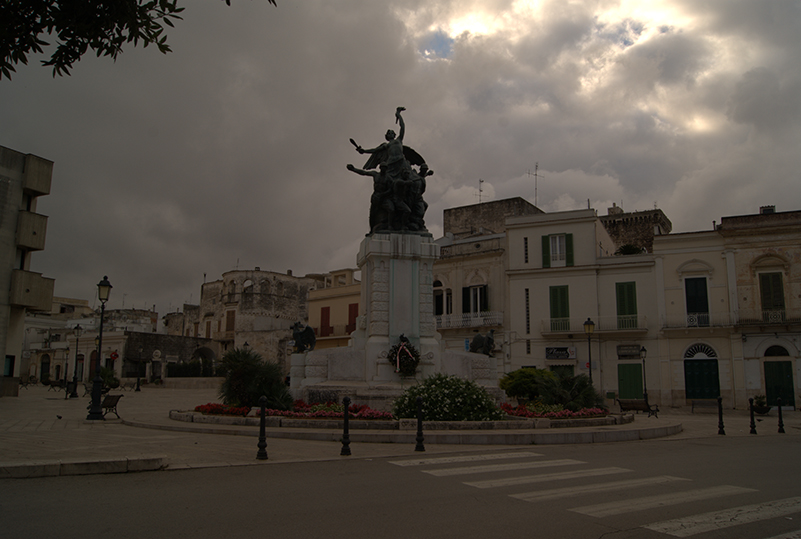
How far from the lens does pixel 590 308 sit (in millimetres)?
33906

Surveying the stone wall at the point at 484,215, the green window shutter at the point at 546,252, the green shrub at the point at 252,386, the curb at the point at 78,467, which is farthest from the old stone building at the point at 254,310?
the curb at the point at 78,467

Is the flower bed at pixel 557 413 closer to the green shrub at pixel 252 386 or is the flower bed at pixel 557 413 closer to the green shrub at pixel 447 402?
Answer: the green shrub at pixel 447 402

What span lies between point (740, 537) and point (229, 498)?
4.89 metres

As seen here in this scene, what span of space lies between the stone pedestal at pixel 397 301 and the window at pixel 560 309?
19301 millimetres

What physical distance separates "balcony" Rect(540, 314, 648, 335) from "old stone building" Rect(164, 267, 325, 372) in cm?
2938

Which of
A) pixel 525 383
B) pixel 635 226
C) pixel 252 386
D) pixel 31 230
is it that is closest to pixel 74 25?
pixel 252 386

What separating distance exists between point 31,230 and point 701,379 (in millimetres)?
34408

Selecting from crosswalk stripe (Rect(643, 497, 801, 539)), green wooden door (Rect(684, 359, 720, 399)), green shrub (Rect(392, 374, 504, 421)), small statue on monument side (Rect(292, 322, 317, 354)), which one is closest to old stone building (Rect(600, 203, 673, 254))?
green wooden door (Rect(684, 359, 720, 399))

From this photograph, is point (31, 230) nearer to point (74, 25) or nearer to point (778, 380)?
point (74, 25)

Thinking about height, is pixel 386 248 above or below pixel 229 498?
above

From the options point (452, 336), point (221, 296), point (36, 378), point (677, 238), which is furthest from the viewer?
point (221, 296)

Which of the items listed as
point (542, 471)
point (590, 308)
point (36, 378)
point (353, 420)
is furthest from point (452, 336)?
point (36, 378)

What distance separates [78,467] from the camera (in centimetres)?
761

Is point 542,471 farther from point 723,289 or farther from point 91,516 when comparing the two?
point 723,289
